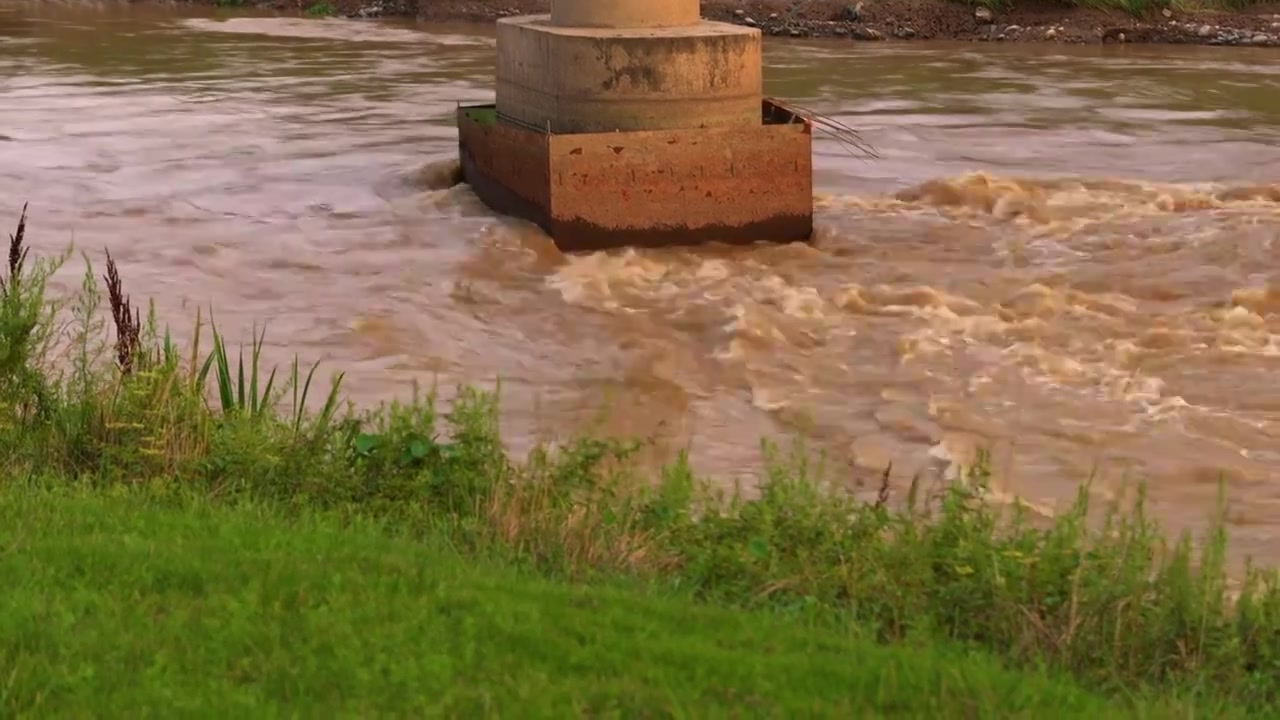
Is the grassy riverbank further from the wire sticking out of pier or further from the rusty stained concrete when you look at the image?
the wire sticking out of pier

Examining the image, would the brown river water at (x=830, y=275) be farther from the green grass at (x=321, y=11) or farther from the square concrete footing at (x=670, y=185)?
the green grass at (x=321, y=11)

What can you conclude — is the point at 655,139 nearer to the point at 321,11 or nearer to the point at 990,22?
the point at 990,22

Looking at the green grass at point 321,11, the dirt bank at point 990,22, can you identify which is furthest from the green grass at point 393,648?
the green grass at point 321,11

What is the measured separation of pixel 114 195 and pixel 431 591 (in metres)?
12.2

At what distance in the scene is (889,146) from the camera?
1962 cm

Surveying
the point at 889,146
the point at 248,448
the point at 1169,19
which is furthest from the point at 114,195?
the point at 1169,19

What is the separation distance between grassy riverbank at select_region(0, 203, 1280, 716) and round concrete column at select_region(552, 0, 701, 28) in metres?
7.19

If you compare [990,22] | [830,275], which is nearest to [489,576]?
[830,275]

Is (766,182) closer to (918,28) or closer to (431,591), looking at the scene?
(431,591)

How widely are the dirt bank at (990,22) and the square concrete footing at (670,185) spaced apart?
17177mm

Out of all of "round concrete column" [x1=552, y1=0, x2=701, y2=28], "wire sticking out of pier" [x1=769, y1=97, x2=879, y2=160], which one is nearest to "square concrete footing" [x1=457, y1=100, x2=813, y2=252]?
"round concrete column" [x1=552, y1=0, x2=701, y2=28]

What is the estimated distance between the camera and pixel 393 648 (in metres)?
5.11

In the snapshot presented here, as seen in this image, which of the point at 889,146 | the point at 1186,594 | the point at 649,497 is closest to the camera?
the point at 1186,594

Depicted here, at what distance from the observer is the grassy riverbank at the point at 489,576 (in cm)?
498
